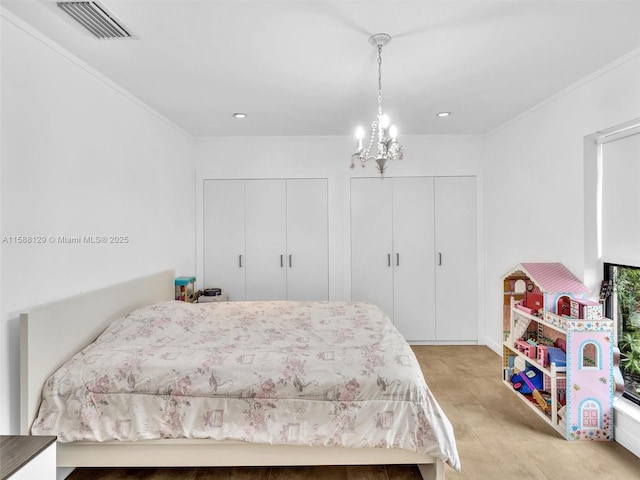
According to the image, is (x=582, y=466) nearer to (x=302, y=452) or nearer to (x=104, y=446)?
(x=302, y=452)

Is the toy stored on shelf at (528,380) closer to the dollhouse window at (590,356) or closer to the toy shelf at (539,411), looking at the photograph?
the toy shelf at (539,411)

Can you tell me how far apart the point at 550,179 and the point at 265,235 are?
302cm

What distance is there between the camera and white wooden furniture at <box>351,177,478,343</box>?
178 inches

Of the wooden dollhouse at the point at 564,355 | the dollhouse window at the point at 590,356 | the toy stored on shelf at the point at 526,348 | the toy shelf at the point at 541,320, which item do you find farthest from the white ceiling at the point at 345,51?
the toy stored on shelf at the point at 526,348

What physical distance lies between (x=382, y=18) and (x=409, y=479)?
2.57m

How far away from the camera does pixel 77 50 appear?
233cm

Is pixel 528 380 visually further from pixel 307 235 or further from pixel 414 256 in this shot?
pixel 307 235

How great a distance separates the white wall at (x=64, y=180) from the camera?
1.94 m

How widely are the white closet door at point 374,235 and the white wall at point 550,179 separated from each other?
1.18m

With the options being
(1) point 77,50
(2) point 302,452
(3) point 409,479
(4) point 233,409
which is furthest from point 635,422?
(1) point 77,50

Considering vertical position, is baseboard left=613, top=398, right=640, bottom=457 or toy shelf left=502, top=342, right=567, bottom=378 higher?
toy shelf left=502, top=342, right=567, bottom=378

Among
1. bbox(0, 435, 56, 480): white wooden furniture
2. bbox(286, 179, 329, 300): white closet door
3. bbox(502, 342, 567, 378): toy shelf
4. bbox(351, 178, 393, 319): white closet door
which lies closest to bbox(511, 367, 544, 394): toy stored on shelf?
bbox(502, 342, 567, 378): toy shelf

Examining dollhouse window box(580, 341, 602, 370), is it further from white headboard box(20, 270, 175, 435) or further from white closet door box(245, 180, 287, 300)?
white headboard box(20, 270, 175, 435)

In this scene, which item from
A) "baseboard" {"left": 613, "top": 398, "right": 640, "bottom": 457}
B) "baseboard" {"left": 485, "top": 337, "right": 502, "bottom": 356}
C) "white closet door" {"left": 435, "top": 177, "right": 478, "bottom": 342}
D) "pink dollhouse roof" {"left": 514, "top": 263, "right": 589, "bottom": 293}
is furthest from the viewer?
"white closet door" {"left": 435, "top": 177, "right": 478, "bottom": 342}
